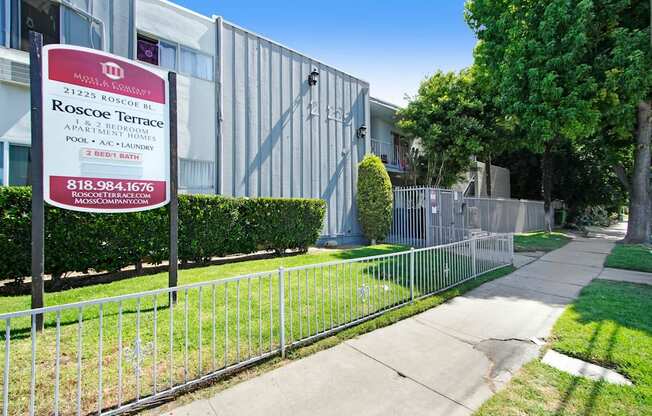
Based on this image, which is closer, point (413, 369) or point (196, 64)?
point (413, 369)

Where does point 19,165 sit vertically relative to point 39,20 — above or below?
below

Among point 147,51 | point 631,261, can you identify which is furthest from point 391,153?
point 147,51

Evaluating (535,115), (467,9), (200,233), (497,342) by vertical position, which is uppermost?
(467,9)

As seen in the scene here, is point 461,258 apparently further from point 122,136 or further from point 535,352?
point 122,136

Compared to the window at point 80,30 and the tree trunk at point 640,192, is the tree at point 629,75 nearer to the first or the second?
the tree trunk at point 640,192

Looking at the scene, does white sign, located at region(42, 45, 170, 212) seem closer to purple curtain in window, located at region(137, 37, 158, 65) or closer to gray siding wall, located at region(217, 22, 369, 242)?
gray siding wall, located at region(217, 22, 369, 242)

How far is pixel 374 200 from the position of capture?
12.4 metres

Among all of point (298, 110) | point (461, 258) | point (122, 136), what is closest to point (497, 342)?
point (461, 258)

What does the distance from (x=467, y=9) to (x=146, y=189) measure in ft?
55.6

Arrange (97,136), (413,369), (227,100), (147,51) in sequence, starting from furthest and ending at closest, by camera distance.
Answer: (227,100)
(147,51)
(97,136)
(413,369)

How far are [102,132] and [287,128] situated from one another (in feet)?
24.5

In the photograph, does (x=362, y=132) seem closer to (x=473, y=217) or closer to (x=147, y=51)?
(x=473, y=217)

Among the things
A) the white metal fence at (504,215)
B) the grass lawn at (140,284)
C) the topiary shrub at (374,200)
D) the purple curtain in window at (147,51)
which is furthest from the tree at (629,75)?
the purple curtain in window at (147,51)

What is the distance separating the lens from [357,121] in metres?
14.0
